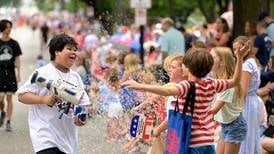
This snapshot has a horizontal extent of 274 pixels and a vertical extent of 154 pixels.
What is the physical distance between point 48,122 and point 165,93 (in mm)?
1117

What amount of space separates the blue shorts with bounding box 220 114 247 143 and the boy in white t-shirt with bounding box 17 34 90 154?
7.03 feet

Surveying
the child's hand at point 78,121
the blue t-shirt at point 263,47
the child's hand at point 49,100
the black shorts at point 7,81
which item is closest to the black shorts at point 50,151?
the child's hand at point 78,121

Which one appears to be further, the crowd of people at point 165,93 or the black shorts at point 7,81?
the black shorts at point 7,81

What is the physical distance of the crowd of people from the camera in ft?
20.5

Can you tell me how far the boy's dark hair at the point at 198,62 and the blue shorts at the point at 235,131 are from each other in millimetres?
2071

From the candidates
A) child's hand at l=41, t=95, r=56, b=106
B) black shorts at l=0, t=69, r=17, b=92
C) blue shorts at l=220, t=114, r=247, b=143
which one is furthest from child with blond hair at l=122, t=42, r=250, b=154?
black shorts at l=0, t=69, r=17, b=92

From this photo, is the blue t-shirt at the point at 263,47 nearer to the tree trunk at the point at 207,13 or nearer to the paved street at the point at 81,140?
the paved street at the point at 81,140

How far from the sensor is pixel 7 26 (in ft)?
42.1

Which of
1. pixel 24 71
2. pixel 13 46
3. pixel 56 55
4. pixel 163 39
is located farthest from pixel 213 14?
pixel 56 55

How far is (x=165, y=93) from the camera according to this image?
19.6 feet

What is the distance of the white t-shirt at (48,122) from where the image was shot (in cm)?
644

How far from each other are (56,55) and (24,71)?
70.1ft

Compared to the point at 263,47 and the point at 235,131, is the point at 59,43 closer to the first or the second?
the point at 235,131

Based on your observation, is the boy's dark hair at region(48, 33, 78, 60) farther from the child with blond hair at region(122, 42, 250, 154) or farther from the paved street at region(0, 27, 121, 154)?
the paved street at region(0, 27, 121, 154)
